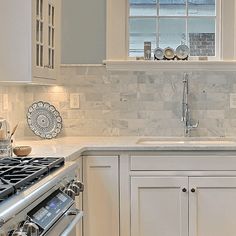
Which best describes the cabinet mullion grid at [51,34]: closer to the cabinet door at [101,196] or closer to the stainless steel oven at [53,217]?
the cabinet door at [101,196]

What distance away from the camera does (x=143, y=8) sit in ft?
12.9

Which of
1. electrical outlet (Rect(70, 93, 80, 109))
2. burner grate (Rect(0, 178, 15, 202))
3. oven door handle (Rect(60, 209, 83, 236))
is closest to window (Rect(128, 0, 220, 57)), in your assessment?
electrical outlet (Rect(70, 93, 80, 109))

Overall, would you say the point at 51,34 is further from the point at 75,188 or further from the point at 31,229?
the point at 31,229

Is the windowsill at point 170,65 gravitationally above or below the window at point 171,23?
below

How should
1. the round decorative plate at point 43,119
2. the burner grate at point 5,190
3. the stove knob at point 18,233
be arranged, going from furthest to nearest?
the round decorative plate at point 43,119 → the burner grate at point 5,190 → the stove knob at point 18,233

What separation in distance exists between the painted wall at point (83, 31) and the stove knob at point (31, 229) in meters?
2.37

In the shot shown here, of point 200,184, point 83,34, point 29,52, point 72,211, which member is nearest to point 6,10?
point 29,52

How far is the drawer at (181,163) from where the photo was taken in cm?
313

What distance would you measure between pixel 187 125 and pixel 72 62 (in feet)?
3.31

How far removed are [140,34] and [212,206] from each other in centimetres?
152

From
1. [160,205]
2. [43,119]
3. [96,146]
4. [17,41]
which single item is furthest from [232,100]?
[17,41]

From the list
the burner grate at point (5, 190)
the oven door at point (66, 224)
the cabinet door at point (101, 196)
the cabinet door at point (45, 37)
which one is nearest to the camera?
the burner grate at point (5, 190)

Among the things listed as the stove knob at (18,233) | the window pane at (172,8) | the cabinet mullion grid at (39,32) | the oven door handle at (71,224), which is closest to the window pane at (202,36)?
the window pane at (172,8)

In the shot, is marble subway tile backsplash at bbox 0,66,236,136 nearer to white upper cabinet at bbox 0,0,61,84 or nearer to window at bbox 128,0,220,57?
window at bbox 128,0,220,57
